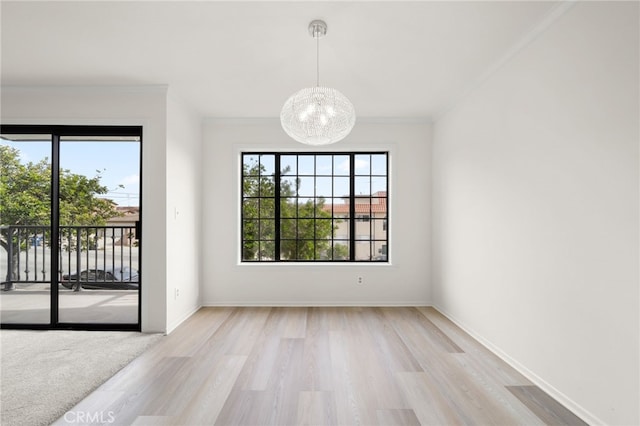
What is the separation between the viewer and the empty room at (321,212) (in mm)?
1986

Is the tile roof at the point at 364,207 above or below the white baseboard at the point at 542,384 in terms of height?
above

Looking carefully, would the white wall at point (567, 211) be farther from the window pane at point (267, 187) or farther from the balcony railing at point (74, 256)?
the balcony railing at point (74, 256)

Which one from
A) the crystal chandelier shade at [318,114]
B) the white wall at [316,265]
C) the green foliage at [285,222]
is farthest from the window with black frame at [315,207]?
the crystal chandelier shade at [318,114]

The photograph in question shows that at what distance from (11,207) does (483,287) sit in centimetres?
517

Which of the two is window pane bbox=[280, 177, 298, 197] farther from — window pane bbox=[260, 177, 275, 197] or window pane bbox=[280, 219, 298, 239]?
window pane bbox=[280, 219, 298, 239]

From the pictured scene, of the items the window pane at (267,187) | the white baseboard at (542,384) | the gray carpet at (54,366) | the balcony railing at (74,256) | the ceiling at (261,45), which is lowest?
the gray carpet at (54,366)

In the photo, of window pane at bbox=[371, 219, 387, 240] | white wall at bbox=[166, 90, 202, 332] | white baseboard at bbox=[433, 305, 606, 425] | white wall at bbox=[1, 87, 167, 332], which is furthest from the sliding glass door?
white baseboard at bbox=[433, 305, 606, 425]

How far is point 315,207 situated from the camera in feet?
15.6

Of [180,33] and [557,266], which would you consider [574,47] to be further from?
[180,33]

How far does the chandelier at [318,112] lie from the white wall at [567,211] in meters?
1.41

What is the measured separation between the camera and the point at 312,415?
2.00m

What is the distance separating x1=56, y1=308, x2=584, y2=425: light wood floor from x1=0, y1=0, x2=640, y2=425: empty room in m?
0.02

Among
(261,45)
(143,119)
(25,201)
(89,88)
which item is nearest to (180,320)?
(25,201)

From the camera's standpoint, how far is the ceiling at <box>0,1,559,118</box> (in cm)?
219
